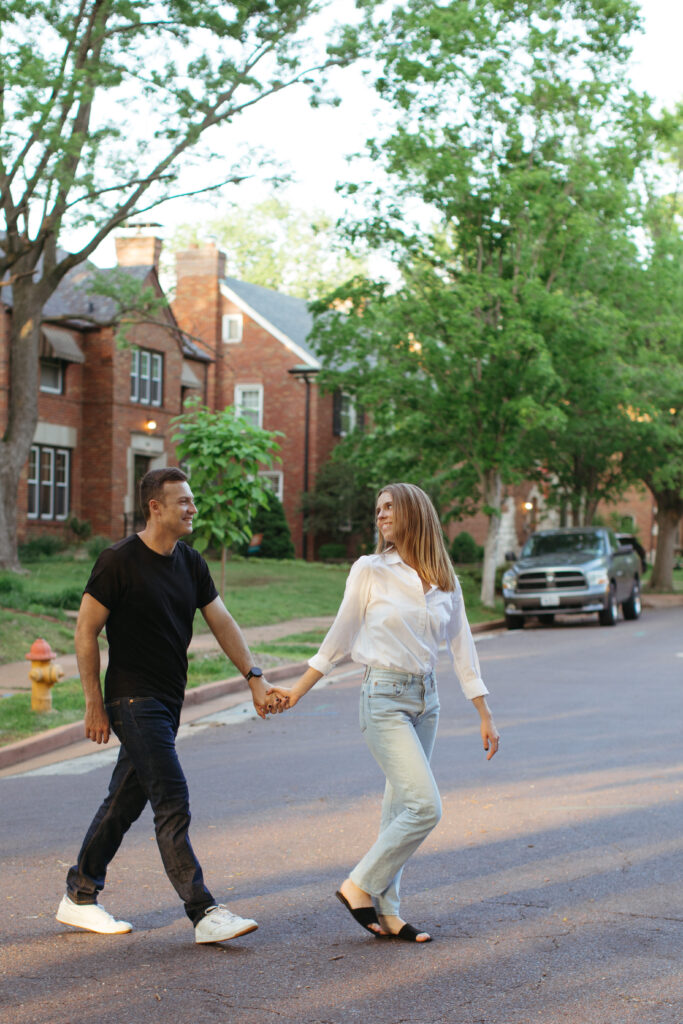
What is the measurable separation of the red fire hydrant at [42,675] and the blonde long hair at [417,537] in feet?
21.0

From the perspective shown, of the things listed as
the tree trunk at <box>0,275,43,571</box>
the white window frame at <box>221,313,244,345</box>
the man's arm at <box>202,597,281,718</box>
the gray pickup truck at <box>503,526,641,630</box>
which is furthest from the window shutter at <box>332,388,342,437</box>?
the man's arm at <box>202,597,281,718</box>

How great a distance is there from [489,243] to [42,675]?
1839 cm

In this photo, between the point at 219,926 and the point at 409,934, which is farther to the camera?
the point at 409,934

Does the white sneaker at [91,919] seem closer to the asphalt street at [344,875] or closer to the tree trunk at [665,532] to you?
the asphalt street at [344,875]


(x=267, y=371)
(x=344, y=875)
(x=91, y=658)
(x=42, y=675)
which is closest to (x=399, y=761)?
(x=91, y=658)

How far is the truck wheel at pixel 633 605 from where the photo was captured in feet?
82.2

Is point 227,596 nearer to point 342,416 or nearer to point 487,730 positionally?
point 342,416

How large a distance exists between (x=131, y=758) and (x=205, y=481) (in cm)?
1046

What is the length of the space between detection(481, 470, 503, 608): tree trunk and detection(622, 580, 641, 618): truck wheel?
9.47 ft

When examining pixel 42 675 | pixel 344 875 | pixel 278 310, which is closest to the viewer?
pixel 344 875

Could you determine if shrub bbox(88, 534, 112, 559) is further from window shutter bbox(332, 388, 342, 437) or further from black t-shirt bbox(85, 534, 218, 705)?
black t-shirt bbox(85, 534, 218, 705)

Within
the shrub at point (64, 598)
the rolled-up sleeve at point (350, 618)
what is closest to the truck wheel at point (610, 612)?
the shrub at point (64, 598)

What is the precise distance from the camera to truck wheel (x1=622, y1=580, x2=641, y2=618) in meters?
25.1

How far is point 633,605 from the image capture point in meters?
25.2
